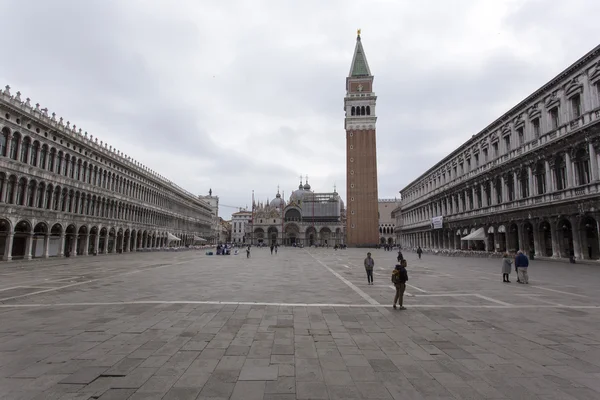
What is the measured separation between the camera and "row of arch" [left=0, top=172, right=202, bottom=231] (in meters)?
29.3

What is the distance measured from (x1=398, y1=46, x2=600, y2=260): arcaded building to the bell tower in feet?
108

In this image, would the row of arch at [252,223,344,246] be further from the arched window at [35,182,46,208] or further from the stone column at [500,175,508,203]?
the arched window at [35,182,46,208]

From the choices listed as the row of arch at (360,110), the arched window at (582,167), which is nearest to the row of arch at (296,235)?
the row of arch at (360,110)

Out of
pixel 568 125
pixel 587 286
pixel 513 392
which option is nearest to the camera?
pixel 513 392

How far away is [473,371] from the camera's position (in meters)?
5.08

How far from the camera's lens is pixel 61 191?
3556 cm

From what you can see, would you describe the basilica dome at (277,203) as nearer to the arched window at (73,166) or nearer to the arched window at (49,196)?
the arched window at (73,166)

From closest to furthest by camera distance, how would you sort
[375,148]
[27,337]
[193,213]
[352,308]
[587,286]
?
1. [27,337]
2. [352,308]
3. [587,286]
4. [375,148]
5. [193,213]

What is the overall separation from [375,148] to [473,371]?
80.4 m

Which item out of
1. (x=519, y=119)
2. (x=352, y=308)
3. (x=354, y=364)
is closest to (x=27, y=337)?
(x=354, y=364)

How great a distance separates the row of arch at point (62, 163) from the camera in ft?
96.2

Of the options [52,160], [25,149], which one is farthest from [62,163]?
[25,149]

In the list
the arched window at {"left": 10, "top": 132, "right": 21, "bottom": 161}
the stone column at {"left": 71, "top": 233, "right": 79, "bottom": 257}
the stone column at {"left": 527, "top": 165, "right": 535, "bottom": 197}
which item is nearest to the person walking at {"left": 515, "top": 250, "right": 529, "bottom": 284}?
the stone column at {"left": 527, "top": 165, "right": 535, "bottom": 197}

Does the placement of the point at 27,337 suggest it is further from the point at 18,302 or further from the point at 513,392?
the point at 513,392
